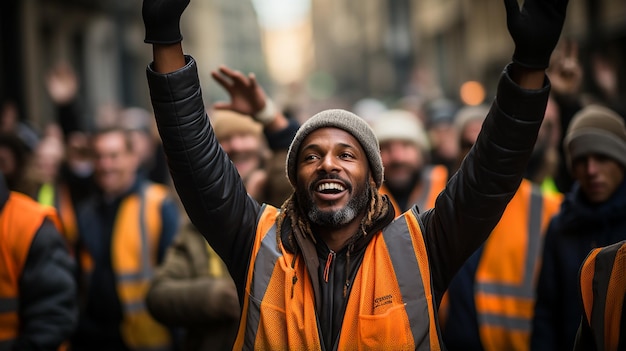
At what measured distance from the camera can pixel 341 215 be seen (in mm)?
3230

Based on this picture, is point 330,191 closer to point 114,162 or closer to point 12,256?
point 12,256

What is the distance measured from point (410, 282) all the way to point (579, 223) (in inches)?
61.9

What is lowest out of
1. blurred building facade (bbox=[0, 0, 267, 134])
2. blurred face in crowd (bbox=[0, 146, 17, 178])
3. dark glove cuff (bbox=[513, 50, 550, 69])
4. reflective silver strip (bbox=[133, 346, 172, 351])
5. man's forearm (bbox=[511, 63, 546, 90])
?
reflective silver strip (bbox=[133, 346, 172, 351])

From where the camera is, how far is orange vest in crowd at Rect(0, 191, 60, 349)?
4.20m

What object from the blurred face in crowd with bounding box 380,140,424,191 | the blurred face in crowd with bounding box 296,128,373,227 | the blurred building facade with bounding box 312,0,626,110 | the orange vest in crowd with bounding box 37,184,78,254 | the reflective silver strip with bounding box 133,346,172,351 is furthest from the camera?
the blurred building facade with bounding box 312,0,626,110

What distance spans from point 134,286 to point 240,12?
387 feet

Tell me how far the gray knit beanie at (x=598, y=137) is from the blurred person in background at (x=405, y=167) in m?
1.63

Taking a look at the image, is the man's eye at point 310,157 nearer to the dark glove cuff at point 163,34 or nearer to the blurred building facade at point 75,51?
the dark glove cuff at point 163,34

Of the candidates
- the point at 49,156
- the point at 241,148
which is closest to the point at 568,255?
the point at 241,148

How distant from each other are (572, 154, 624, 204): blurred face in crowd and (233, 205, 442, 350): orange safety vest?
149 cm

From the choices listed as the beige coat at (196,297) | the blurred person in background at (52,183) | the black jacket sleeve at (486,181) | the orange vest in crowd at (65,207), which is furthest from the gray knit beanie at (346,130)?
the orange vest in crowd at (65,207)

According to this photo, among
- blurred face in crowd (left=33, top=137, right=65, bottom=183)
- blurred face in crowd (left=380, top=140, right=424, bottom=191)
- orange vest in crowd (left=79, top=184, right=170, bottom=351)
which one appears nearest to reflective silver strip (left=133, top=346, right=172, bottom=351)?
orange vest in crowd (left=79, top=184, right=170, bottom=351)

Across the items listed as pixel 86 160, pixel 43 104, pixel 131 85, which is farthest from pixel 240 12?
pixel 86 160

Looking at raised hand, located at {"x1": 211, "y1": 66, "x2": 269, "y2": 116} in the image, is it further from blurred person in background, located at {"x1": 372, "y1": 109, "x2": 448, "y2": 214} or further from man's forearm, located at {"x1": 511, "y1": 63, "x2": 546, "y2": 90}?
blurred person in background, located at {"x1": 372, "y1": 109, "x2": 448, "y2": 214}
